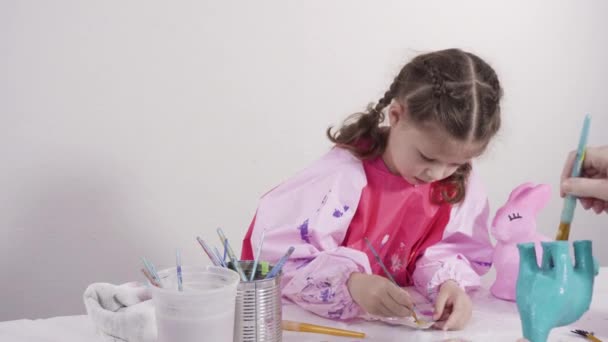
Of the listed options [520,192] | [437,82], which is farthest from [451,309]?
[437,82]

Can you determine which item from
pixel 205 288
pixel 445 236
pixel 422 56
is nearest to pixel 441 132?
pixel 422 56

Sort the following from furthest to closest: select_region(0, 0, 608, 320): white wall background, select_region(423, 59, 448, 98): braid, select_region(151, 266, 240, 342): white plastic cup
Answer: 1. select_region(0, 0, 608, 320): white wall background
2. select_region(423, 59, 448, 98): braid
3. select_region(151, 266, 240, 342): white plastic cup

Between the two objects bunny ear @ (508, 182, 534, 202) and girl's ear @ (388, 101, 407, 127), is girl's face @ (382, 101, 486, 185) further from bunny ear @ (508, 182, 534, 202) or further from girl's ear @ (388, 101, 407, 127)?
bunny ear @ (508, 182, 534, 202)

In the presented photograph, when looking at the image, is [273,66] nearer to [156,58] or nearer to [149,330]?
[156,58]

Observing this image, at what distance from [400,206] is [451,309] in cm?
24

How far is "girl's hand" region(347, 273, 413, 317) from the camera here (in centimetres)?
92

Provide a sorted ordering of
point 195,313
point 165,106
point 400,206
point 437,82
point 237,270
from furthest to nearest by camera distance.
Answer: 1. point 165,106
2. point 400,206
3. point 437,82
4. point 237,270
5. point 195,313

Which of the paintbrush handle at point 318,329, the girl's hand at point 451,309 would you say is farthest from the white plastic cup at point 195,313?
the girl's hand at point 451,309

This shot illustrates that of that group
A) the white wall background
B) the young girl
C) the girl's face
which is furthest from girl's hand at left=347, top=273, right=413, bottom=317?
the white wall background

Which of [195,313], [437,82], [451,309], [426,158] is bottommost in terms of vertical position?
[451,309]

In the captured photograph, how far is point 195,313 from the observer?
0.72m

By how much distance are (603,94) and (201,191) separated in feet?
3.83

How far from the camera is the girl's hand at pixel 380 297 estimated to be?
92 cm

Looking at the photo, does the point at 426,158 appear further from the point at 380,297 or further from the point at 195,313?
the point at 195,313
